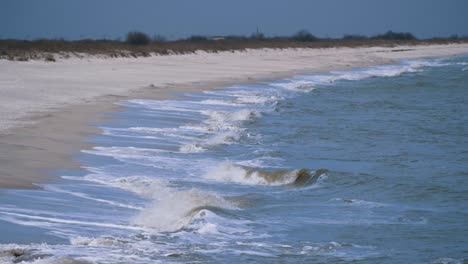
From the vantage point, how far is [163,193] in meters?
10.4

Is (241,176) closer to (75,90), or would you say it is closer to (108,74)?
(75,90)

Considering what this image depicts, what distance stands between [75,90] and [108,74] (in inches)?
309

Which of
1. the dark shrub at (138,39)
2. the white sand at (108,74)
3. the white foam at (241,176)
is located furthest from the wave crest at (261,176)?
the dark shrub at (138,39)

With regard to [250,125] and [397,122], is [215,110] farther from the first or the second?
[397,122]

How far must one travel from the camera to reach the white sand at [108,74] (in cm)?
1895

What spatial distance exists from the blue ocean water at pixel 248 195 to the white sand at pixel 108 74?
1.90m

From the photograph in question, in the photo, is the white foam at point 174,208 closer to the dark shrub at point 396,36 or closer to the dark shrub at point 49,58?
the dark shrub at point 49,58

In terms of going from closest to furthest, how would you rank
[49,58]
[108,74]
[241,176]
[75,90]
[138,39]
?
[241,176] → [75,90] → [108,74] → [49,58] → [138,39]

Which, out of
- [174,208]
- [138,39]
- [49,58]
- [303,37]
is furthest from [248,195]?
[303,37]

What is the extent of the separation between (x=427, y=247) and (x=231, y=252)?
2113mm

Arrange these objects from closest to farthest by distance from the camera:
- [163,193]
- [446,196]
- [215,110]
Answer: [163,193], [446,196], [215,110]

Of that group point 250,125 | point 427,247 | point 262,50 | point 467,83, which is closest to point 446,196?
point 427,247

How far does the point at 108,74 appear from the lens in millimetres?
30953

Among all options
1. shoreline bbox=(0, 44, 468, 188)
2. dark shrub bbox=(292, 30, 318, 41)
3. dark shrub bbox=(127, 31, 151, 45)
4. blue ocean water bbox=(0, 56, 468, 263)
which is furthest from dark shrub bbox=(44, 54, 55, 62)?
dark shrub bbox=(292, 30, 318, 41)
